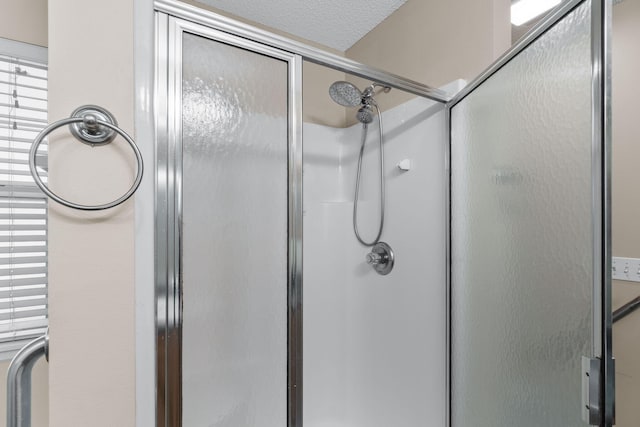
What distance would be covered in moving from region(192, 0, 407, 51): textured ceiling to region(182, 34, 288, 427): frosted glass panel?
91 cm

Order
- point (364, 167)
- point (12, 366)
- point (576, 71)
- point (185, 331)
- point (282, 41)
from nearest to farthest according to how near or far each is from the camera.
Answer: point (12, 366)
point (576, 71)
point (185, 331)
point (282, 41)
point (364, 167)

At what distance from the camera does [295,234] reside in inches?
35.9

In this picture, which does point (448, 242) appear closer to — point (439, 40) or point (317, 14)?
point (439, 40)

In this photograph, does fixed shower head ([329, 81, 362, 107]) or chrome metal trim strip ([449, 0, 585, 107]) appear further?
fixed shower head ([329, 81, 362, 107])

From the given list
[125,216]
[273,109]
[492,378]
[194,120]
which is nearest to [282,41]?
[273,109]

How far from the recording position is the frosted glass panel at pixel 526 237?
64cm

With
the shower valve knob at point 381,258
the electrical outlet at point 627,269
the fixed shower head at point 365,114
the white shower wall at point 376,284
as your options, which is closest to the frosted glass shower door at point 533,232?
the white shower wall at point 376,284

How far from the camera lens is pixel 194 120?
78cm

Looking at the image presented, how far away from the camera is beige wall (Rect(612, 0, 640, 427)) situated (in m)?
1.38

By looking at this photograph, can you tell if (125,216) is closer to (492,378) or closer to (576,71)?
(576,71)

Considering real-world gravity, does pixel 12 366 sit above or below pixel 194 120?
below

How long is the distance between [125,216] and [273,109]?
50cm

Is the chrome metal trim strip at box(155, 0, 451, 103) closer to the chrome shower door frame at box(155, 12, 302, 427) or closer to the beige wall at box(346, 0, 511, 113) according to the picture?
the chrome shower door frame at box(155, 12, 302, 427)

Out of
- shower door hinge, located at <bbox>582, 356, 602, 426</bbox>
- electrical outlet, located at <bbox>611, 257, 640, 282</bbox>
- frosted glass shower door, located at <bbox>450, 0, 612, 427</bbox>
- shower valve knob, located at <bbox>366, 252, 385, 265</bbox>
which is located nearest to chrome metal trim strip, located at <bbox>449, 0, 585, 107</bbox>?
frosted glass shower door, located at <bbox>450, 0, 612, 427</bbox>
